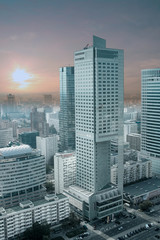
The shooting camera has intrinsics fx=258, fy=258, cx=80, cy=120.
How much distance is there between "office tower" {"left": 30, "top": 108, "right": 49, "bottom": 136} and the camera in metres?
44.1

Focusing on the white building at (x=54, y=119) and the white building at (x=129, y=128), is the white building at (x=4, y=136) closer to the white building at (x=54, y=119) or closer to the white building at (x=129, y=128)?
the white building at (x=54, y=119)

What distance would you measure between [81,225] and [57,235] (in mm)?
1961

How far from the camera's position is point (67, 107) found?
36062mm

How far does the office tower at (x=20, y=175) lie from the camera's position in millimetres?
19828

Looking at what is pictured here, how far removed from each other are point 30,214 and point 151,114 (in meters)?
17.1

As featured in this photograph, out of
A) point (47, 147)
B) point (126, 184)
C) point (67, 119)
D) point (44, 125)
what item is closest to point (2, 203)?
point (126, 184)

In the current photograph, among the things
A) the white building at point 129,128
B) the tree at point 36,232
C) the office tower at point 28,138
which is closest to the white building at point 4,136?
the office tower at point 28,138

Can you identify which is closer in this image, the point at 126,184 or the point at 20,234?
the point at 20,234

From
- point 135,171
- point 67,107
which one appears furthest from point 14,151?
point 67,107

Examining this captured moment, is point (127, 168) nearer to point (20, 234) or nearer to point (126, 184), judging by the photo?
point (126, 184)

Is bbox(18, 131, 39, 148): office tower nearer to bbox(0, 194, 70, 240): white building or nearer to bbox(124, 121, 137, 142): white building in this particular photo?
bbox(124, 121, 137, 142): white building

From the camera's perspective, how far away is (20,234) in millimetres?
17016

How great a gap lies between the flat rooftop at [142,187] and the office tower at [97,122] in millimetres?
2631

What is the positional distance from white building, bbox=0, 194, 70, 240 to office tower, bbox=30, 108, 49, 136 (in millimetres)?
25423
